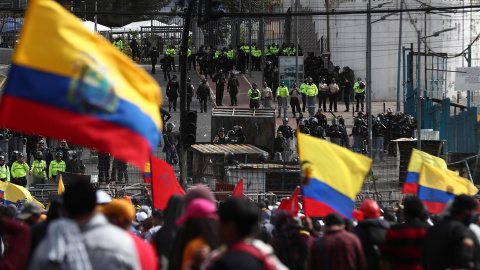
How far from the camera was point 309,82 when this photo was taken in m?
39.1

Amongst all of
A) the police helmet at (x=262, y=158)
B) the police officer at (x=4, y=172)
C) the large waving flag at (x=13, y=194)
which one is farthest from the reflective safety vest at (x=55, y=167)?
the large waving flag at (x=13, y=194)

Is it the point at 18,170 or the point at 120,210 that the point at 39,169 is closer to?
the point at 18,170

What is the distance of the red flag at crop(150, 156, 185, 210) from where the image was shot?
37.5 ft

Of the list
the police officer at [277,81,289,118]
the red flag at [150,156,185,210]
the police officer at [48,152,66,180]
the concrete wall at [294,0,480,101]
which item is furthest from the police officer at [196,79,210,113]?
the red flag at [150,156,185,210]

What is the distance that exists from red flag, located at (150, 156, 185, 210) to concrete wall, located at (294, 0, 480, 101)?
37.5 m

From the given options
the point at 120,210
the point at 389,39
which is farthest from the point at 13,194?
the point at 389,39

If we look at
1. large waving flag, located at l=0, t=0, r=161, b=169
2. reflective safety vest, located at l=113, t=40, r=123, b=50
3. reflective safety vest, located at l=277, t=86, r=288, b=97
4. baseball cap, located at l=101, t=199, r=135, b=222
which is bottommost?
baseball cap, located at l=101, t=199, r=135, b=222

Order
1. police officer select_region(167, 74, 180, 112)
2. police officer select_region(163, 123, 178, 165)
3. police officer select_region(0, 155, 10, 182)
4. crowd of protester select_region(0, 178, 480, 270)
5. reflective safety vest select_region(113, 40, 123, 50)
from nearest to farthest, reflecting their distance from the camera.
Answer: crowd of protester select_region(0, 178, 480, 270)
police officer select_region(0, 155, 10, 182)
police officer select_region(163, 123, 178, 165)
police officer select_region(167, 74, 180, 112)
reflective safety vest select_region(113, 40, 123, 50)

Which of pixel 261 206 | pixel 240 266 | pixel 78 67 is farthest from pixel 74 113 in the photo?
pixel 261 206

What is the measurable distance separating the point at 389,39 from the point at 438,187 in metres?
38.4

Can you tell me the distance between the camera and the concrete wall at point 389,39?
4853 cm

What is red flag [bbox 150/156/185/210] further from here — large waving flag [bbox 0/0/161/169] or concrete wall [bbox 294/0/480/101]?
concrete wall [bbox 294/0/480/101]

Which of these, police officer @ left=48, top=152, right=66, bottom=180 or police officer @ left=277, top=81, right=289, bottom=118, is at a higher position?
police officer @ left=277, top=81, right=289, bottom=118

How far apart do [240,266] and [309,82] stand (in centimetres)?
3350
